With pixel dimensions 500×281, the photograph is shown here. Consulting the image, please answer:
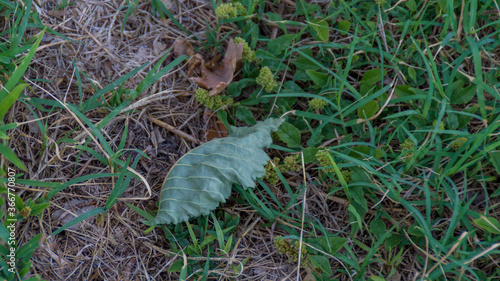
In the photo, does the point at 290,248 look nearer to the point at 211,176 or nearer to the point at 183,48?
the point at 211,176

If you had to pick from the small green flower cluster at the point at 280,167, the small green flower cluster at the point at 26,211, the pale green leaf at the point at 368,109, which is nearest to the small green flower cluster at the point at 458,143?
the pale green leaf at the point at 368,109

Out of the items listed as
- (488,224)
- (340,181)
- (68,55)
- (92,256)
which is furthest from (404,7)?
(92,256)

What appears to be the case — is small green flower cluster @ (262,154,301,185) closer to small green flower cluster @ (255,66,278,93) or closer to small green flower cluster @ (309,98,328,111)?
small green flower cluster @ (309,98,328,111)

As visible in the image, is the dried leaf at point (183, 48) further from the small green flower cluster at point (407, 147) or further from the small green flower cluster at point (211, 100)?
the small green flower cluster at point (407, 147)

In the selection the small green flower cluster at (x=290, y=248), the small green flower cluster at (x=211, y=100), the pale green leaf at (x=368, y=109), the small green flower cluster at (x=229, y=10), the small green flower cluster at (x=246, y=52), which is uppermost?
the small green flower cluster at (x=229, y=10)

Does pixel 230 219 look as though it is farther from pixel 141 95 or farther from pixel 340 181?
pixel 141 95

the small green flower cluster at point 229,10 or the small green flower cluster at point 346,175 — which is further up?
the small green flower cluster at point 229,10
